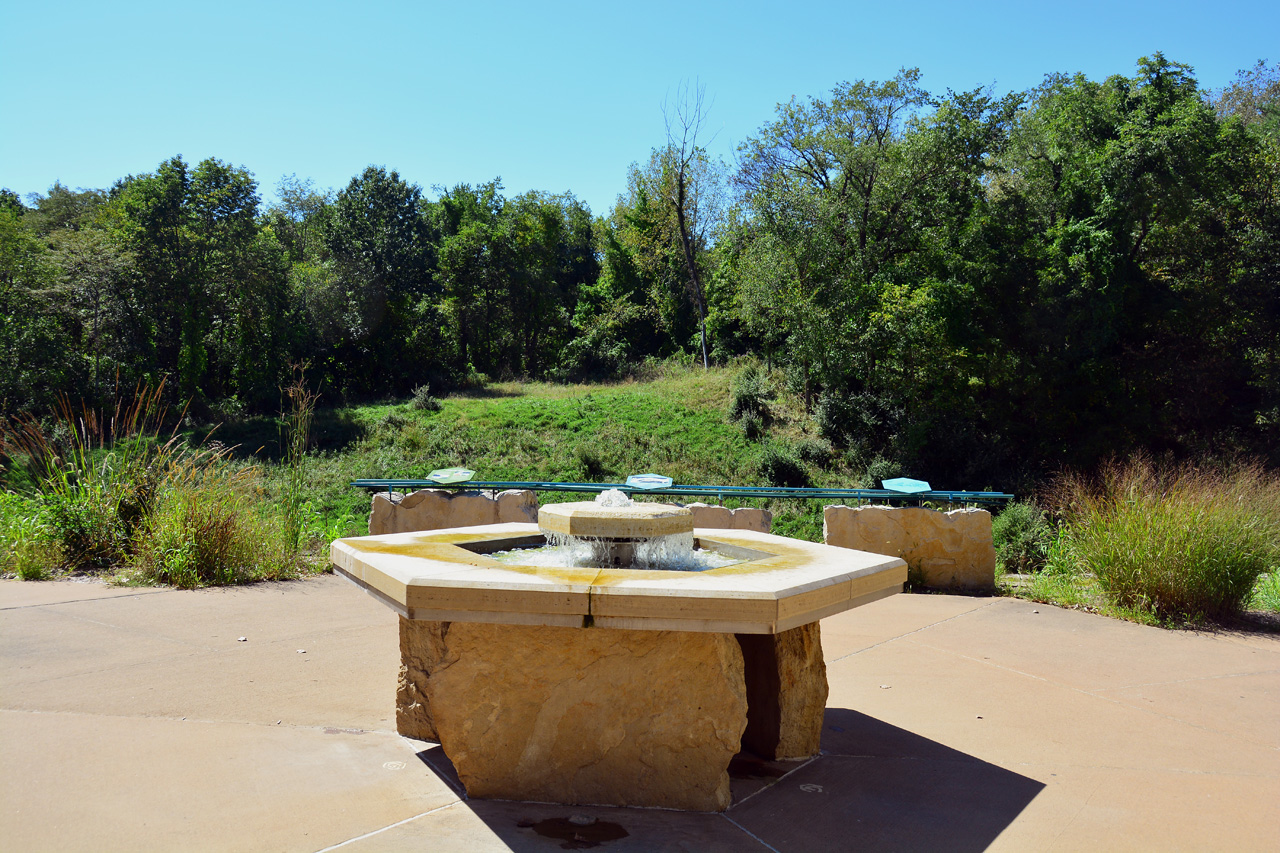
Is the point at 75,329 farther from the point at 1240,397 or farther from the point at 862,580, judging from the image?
the point at 1240,397

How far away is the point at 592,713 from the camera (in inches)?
116

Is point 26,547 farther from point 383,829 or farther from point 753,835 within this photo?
point 753,835

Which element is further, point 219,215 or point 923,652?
point 219,215

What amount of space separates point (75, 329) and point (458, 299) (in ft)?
50.2

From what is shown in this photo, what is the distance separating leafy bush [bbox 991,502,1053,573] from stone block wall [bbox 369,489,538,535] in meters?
5.78

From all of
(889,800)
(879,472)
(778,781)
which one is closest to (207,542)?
(778,781)

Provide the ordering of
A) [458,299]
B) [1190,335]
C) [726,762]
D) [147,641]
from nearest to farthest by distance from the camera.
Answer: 1. [726,762]
2. [147,641]
3. [1190,335]
4. [458,299]

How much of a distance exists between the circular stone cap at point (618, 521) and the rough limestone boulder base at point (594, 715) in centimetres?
71

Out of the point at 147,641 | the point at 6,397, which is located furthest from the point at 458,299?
the point at 147,641

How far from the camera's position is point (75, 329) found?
2761 centimetres

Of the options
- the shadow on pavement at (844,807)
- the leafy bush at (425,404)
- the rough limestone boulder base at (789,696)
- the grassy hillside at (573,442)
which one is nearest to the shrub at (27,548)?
the shadow on pavement at (844,807)

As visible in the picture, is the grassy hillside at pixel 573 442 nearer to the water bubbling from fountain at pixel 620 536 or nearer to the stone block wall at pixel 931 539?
the stone block wall at pixel 931 539

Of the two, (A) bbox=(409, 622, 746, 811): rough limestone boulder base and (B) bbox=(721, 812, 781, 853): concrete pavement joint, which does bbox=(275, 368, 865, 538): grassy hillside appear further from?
(B) bbox=(721, 812, 781, 853): concrete pavement joint

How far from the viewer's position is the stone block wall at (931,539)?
7188mm
